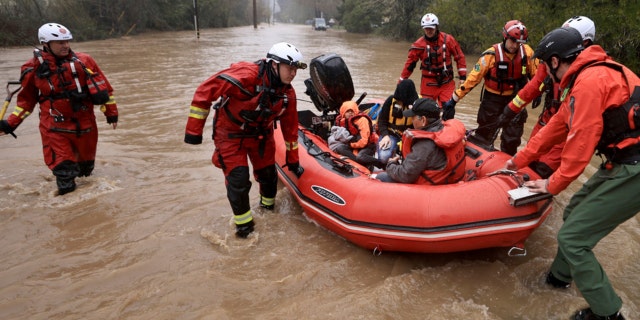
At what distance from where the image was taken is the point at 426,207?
259 centimetres

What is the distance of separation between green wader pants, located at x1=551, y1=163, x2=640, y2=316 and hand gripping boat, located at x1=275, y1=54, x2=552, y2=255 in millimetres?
346

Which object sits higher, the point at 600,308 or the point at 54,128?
the point at 54,128

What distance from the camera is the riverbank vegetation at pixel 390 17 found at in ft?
24.2

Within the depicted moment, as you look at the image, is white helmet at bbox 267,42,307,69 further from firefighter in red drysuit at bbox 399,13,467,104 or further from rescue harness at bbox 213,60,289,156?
firefighter in red drysuit at bbox 399,13,467,104

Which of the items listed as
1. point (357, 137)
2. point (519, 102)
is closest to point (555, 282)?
point (519, 102)

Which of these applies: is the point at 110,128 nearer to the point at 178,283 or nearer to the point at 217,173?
the point at 217,173

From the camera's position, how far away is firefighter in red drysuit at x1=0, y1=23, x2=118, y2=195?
3.51 meters

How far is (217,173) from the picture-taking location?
→ 4559mm

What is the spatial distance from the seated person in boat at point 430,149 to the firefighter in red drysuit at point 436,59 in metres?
2.30

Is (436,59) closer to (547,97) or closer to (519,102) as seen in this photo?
(519,102)

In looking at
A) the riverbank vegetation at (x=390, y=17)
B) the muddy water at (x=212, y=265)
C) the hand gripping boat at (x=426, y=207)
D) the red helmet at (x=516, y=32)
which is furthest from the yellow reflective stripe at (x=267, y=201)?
the riverbank vegetation at (x=390, y=17)

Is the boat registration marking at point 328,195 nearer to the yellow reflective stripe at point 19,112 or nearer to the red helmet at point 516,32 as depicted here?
the red helmet at point 516,32

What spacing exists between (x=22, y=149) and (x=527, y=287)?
576cm

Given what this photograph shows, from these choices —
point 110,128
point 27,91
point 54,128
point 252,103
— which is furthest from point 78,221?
point 110,128
